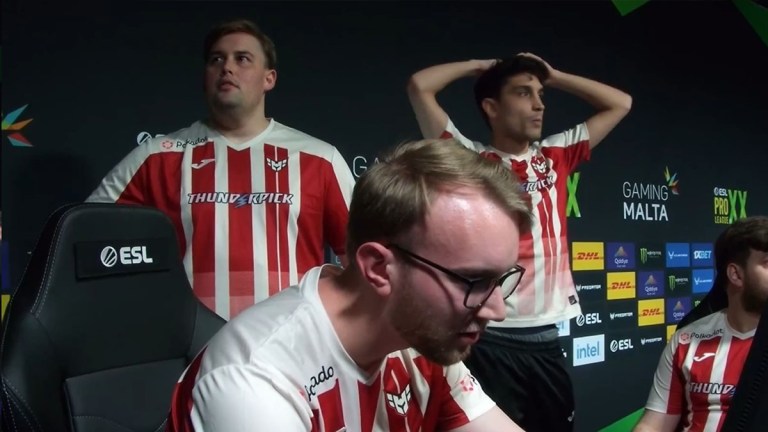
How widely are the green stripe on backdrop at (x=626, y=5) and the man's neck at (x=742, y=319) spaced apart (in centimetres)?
180

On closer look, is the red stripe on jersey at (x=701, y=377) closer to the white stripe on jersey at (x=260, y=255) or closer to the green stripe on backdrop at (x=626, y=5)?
the white stripe on jersey at (x=260, y=255)

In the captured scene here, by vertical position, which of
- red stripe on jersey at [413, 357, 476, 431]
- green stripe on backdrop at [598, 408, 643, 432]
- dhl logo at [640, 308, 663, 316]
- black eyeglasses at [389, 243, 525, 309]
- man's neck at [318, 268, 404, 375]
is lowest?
green stripe on backdrop at [598, 408, 643, 432]

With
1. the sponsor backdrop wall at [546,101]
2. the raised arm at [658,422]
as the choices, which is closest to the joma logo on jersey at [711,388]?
the raised arm at [658,422]

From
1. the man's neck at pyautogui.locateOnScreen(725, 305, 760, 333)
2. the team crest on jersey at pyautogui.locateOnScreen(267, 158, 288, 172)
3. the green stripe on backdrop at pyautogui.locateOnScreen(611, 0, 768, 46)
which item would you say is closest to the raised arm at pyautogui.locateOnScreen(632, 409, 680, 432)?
the man's neck at pyautogui.locateOnScreen(725, 305, 760, 333)

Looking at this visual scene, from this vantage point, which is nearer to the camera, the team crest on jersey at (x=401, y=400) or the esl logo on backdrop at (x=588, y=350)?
the team crest on jersey at (x=401, y=400)

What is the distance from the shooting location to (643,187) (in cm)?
341

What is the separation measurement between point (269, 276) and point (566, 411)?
1.19 meters

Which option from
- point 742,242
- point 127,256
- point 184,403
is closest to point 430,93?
point 742,242

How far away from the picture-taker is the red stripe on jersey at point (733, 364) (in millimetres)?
1867

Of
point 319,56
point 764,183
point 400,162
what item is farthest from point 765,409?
point 764,183

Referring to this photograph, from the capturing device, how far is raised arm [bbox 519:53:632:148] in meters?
2.61

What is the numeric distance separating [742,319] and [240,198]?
145 cm

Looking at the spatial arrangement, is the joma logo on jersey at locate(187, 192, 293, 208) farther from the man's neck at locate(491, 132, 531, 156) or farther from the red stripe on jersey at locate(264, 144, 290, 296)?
the man's neck at locate(491, 132, 531, 156)

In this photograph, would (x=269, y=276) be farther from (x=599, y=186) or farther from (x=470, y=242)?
(x=599, y=186)
